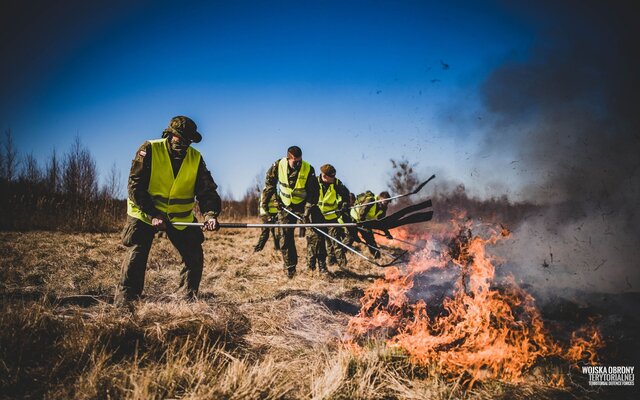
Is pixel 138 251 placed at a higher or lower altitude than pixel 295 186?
lower

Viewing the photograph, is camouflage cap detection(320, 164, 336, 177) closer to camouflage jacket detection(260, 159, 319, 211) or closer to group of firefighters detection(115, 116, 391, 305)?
camouflage jacket detection(260, 159, 319, 211)

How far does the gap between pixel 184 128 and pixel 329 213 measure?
345cm

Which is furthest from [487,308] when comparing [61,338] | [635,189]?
[635,189]

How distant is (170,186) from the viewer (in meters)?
3.64

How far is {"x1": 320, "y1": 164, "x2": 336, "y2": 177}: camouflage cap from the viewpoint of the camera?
736cm

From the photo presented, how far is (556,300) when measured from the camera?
4410 millimetres

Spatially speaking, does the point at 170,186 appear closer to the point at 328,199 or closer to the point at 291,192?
the point at 291,192

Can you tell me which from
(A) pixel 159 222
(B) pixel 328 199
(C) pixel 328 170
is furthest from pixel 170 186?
(B) pixel 328 199

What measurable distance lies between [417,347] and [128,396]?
7.17 feet
